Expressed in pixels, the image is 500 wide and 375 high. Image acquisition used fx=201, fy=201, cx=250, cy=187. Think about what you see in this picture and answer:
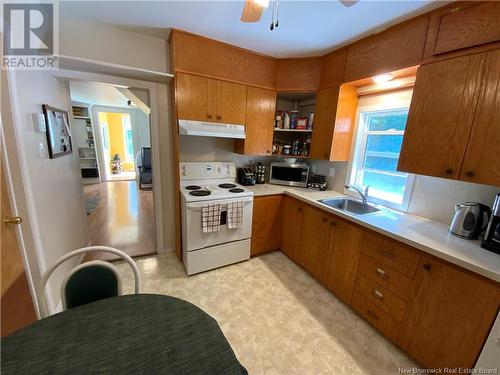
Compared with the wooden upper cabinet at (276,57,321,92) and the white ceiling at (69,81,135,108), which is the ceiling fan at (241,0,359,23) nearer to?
the wooden upper cabinet at (276,57,321,92)

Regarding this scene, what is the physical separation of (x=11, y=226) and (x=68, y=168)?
3.67 feet

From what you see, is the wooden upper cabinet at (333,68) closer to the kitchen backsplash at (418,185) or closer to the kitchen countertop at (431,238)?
the kitchen backsplash at (418,185)

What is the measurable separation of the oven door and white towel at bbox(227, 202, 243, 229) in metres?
0.04

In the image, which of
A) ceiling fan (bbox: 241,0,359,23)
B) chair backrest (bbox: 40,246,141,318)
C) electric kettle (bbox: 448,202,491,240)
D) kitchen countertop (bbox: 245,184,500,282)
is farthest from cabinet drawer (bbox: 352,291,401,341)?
ceiling fan (bbox: 241,0,359,23)

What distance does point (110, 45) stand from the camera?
1959 mm

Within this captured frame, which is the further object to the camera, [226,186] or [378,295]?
[226,186]

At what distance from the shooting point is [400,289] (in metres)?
1.47

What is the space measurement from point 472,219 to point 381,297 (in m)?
0.85

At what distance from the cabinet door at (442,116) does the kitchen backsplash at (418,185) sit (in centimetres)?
36

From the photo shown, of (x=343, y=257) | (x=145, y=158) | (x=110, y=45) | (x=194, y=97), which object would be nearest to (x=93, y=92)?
(x=145, y=158)

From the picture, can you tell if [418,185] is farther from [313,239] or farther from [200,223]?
[200,223]

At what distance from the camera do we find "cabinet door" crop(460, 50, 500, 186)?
120cm

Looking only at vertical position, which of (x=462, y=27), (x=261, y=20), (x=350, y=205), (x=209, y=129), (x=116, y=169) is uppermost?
(x=261, y=20)

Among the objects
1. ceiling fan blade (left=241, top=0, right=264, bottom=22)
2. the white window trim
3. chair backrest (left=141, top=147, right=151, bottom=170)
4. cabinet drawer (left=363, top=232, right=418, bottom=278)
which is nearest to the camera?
ceiling fan blade (left=241, top=0, right=264, bottom=22)
